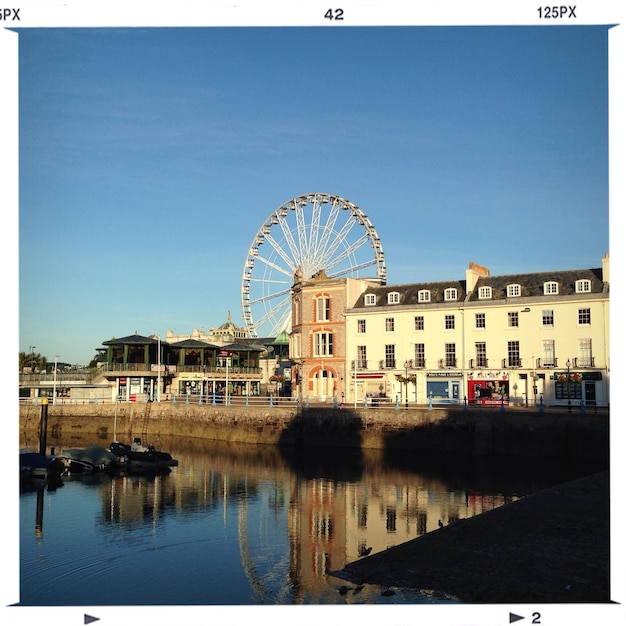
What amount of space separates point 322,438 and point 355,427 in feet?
6.97

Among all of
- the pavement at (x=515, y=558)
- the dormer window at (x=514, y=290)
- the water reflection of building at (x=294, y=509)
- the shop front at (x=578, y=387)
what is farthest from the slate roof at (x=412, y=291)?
the pavement at (x=515, y=558)

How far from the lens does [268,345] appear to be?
85.8 meters

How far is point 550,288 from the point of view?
143 feet

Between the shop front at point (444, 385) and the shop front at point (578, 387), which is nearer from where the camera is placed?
the shop front at point (578, 387)

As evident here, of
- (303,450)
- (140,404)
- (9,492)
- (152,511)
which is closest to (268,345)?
(140,404)

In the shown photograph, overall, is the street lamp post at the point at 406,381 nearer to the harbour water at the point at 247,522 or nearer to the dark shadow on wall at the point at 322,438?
the dark shadow on wall at the point at 322,438

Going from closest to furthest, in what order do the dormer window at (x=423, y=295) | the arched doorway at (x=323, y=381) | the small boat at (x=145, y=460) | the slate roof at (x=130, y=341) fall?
the small boat at (x=145, y=460), the dormer window at (x=423, y=295), the arched doorway at (x=323, y=381), the slate roof at (x=130, y=341)

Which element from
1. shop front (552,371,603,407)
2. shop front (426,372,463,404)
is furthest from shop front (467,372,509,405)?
shop front (552,371,603,407)

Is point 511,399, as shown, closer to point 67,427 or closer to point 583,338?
point 583,338

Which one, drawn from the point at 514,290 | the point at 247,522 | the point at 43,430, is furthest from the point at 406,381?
the point at 247,522

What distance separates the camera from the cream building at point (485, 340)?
4216 centimetres

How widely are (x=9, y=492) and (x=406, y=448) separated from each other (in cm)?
3047

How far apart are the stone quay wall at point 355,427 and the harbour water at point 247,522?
4.16 feet

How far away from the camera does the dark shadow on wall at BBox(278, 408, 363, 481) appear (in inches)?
1488
